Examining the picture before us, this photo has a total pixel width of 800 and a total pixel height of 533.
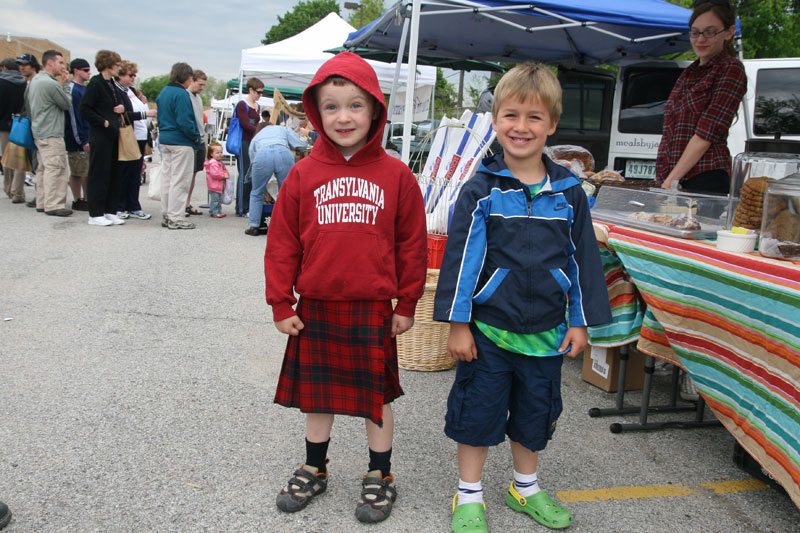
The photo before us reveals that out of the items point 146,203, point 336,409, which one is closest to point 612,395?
point 336,409

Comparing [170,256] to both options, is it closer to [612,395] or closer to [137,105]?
[137,105]

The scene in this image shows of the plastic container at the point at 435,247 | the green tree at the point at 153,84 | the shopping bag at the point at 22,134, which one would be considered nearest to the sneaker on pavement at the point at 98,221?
the shopping bag at the point at 22,134

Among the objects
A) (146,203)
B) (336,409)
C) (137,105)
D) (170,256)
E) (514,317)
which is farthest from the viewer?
(146,203)

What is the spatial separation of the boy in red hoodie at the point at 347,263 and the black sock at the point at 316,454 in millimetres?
101

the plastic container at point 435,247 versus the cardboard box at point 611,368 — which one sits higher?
the plastic container at point 435,247

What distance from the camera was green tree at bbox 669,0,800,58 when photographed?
1170 cm

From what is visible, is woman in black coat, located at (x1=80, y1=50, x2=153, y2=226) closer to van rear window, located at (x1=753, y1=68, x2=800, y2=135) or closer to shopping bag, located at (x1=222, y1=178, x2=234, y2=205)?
shopping bag, located at (x1=222, y1=178, x2=234, y2=205)

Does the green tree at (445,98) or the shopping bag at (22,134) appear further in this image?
the green tree at (445,98)

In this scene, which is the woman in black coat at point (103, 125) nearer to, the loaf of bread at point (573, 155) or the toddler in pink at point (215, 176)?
the toddler in pink at point (215, 176)

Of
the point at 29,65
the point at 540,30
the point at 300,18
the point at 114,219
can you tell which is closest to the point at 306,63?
the point at 29,65

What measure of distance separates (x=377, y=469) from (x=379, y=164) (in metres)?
1.16

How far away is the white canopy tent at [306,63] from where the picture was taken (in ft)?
40.8

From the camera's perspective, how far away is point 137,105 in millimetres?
9344

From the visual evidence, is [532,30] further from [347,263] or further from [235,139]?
[235,139]
